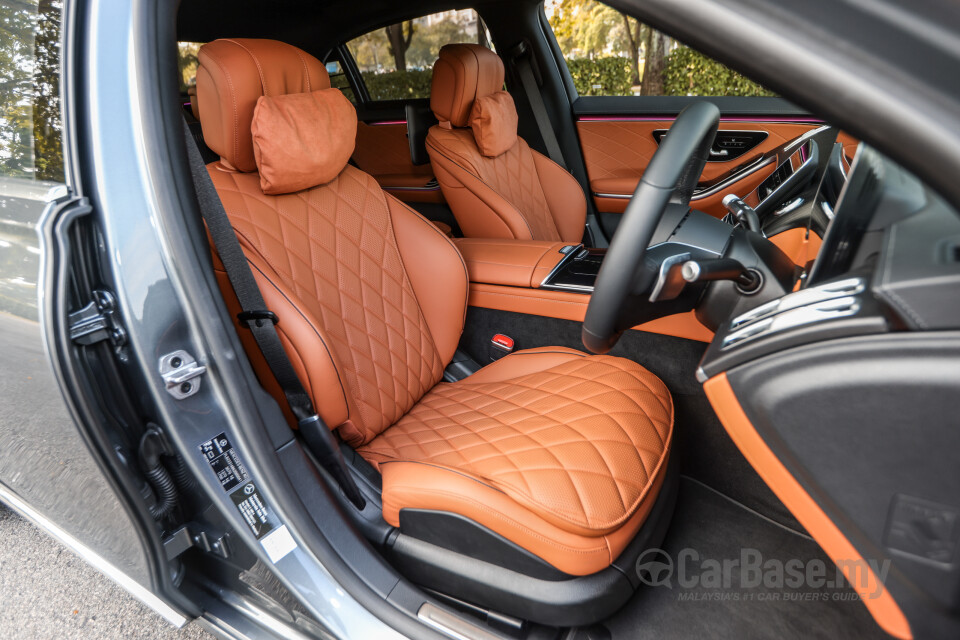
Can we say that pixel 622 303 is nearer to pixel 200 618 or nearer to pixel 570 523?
pixel 570 523

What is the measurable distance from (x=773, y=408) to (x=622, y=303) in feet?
0.98

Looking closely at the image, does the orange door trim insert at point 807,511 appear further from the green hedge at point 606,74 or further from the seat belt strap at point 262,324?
the green hedge at point 606,74

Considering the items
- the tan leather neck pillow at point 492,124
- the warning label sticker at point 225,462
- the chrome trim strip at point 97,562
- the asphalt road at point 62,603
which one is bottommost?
the asphalt road at point 62,603

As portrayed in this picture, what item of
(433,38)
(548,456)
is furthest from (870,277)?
(433,38)

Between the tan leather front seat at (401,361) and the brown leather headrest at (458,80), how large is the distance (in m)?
0.75

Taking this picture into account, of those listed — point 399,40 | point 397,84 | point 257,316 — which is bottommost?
point 397,84

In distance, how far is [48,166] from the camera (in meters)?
0.91

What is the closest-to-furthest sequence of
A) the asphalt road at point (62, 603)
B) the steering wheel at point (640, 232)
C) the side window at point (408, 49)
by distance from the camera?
the steering wheel at point (640, 232), the asphalt road at point (62, 603), the side window at point (408, 49)

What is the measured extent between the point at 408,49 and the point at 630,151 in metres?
1.19

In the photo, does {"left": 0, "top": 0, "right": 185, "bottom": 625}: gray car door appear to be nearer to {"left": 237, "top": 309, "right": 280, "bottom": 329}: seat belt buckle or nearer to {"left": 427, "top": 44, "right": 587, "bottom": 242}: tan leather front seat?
{"left": 237, "top": 309, "right": 280, "bottom": 329}: seat belt buckle

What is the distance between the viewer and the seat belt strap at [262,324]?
1000 millimetres

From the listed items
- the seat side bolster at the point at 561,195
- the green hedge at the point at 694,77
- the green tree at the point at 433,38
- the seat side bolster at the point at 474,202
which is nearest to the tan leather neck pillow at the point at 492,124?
the seat side bolster at the point at 474,202

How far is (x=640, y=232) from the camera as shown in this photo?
81cm

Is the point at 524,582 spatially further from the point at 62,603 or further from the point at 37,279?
the point at 62,603
